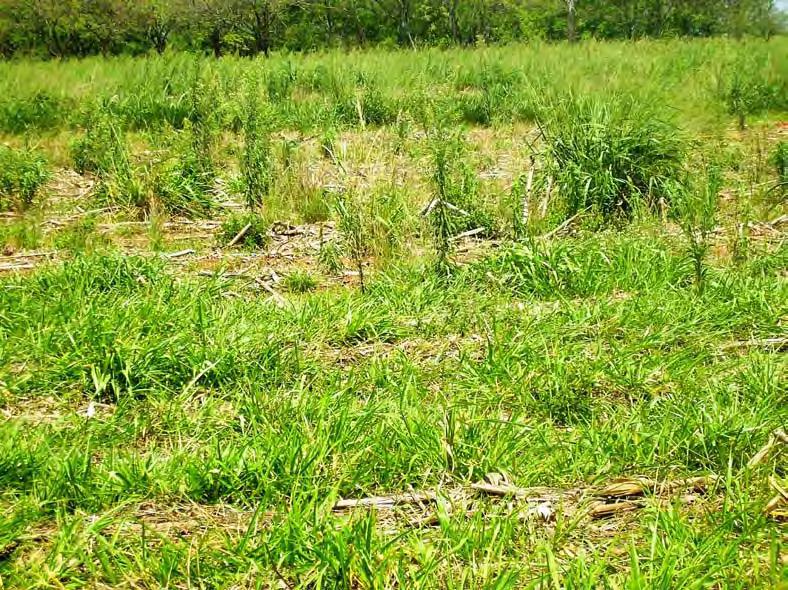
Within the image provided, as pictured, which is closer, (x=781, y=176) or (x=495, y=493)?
(x=495, y=493)

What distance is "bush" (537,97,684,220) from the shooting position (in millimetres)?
5562

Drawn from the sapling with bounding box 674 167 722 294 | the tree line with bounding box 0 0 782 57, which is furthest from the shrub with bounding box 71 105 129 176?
the tree line with bounding box 0 0 782 57

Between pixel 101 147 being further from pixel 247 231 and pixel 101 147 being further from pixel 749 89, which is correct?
pixel 749 89

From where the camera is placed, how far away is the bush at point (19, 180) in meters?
6.29

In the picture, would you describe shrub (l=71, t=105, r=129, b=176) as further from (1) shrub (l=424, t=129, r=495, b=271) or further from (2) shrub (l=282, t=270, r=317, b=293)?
(1) shrub (l=424, t=129, r=495, b=271)

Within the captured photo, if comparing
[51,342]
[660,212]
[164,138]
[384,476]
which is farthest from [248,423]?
[164,138]

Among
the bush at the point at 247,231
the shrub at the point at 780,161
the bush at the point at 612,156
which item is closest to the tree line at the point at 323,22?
the shrub at the point at 780,161

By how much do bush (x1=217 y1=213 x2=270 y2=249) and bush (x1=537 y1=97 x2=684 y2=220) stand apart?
8.06 feet

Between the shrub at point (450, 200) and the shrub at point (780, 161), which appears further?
the shrub at point (780, 161)

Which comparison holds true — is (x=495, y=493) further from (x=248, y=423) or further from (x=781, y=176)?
(x=781, y=176)

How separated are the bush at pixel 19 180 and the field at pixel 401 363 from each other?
2 centimetres

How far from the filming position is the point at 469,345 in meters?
3.42

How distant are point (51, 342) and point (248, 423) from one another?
126cm

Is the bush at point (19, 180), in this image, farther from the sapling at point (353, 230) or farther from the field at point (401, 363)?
the sapling at point (353, 230)
